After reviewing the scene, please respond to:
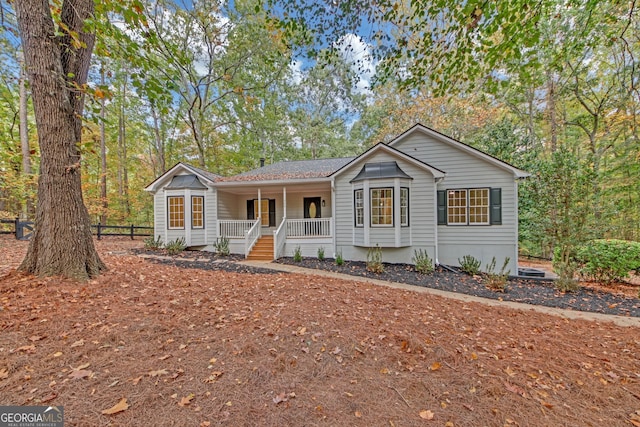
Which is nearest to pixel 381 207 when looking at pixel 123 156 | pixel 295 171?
pixel 295 171

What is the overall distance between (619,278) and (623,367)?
→ 25.1 feet

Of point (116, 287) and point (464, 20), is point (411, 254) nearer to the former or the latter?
point (464, 20)

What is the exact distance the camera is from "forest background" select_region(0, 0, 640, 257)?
4.54 meters

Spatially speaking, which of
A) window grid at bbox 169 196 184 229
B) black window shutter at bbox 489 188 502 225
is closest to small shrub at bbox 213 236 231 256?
window grid at bbox 169 196 184 229

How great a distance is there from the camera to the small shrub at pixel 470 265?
8779 millimetres

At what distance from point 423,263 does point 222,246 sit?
821cm

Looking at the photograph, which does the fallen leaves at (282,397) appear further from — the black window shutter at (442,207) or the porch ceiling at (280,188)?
the black window shutter at (442,207)

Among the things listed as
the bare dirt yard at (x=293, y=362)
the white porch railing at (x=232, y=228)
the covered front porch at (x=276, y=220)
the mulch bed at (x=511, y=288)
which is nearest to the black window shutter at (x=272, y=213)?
the covered front porch at (x=276, y=220)

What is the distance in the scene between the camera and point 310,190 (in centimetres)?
1227

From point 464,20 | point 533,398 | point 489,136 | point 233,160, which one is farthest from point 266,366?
point 233,160

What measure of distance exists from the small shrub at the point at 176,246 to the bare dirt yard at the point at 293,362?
6328 mm

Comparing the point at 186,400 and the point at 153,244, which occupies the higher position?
the point at 153,244

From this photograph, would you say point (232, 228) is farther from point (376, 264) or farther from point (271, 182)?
point (376, 264)

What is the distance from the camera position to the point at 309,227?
11.0 m
